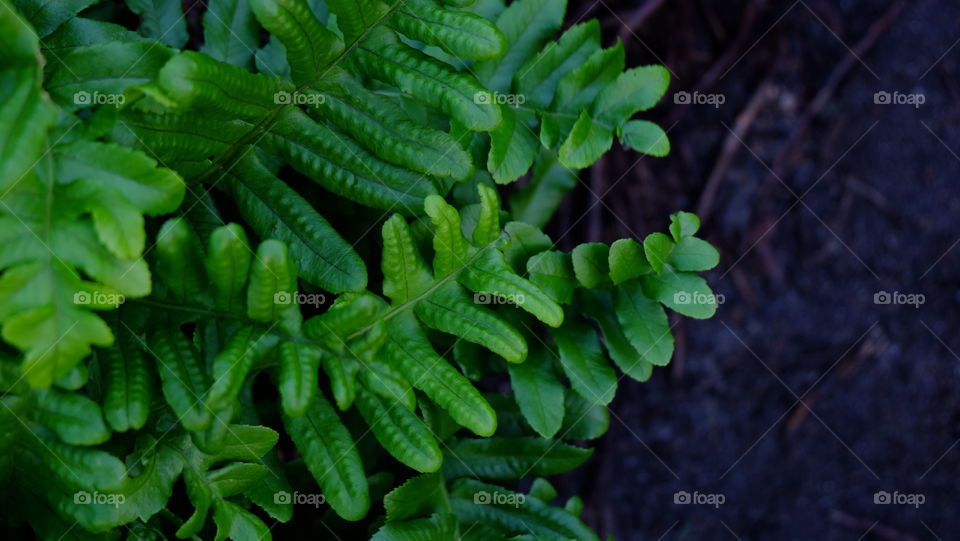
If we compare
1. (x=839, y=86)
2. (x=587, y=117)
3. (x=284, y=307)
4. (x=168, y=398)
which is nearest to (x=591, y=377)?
(x=587, y=117)

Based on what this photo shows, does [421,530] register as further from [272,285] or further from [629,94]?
[629,94]

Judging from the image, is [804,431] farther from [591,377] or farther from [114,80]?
[114,80]

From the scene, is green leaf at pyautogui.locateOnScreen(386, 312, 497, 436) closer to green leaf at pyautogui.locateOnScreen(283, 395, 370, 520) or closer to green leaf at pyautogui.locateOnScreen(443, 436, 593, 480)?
green leaf at pyautogui.locateOnScreen(283, 395, 370, 520)

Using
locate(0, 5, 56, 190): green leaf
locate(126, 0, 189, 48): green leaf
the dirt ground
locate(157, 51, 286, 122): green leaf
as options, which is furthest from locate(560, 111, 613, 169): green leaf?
the dirt ground

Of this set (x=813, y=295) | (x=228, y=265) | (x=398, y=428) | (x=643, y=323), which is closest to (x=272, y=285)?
(x=228, y=265)

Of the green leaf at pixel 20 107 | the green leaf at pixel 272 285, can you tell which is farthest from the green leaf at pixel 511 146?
the green leaf at pixel 20 107

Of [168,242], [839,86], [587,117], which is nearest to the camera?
[168,242]
